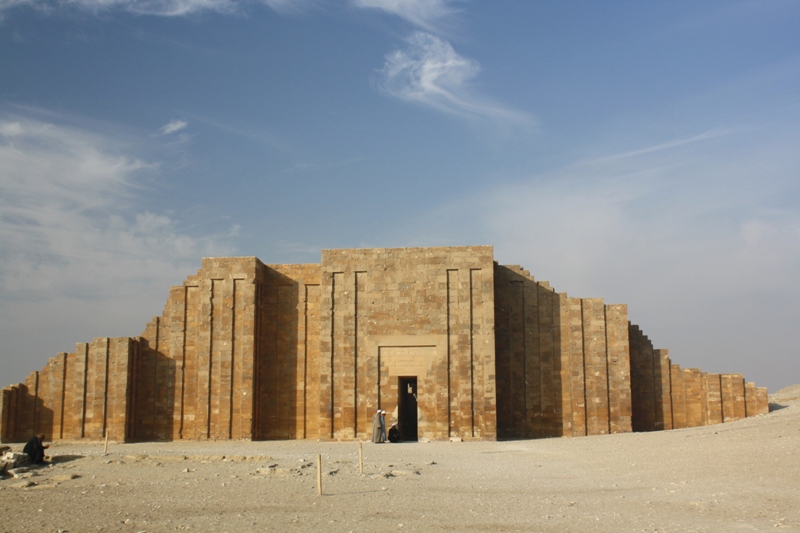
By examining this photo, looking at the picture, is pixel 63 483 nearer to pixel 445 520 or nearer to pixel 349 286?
pixel 445 520

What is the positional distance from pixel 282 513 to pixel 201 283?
16.3 metres

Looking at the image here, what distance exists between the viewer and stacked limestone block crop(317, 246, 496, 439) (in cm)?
2914

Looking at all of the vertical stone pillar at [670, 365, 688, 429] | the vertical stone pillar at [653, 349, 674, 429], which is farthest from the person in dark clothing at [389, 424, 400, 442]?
the vertical stone pillar at [670, 365, 688, 429]

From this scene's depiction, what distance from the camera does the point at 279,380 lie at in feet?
102

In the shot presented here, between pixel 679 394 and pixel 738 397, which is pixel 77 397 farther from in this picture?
pixel 738 397

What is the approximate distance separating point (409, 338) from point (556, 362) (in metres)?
5.60

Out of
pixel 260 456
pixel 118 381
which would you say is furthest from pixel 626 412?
pixel 118 381

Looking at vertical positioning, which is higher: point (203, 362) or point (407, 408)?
point (203, 362)

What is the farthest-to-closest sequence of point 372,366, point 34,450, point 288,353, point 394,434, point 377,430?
point 288,353 < point 372,366 < point 394,434 < point 377,430 < point 34,450

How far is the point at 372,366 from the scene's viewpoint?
29.6 m

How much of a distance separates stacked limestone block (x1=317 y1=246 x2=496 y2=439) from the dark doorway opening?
0.79 m

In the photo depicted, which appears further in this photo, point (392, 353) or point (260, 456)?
point (392, 353)

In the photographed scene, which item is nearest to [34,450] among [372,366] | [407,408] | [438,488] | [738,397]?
[372,366]

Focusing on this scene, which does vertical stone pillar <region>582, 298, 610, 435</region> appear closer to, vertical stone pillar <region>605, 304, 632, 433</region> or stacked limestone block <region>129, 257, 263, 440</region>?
vertical stone pillar <region>605, 304, 632, 433</region>
